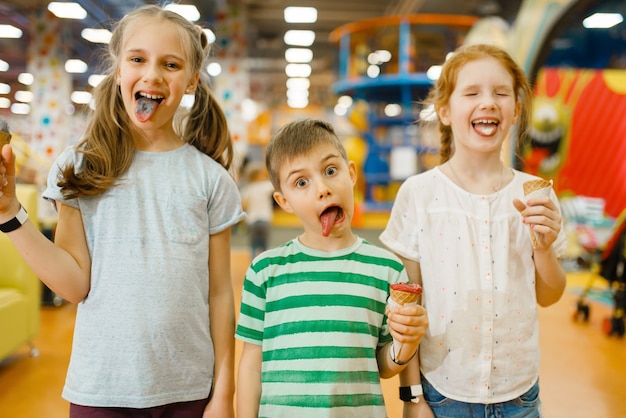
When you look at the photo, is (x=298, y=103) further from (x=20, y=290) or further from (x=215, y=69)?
(x=20, y=290)

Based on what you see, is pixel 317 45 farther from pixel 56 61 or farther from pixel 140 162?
pixel 140 162

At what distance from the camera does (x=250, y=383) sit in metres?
1.41

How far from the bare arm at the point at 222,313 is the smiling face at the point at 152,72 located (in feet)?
1.23

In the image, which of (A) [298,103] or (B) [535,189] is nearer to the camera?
(B) [535,189]

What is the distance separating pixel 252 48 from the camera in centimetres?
1762

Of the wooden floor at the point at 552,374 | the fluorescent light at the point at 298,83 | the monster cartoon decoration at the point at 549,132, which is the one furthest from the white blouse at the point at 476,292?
the fluorescent light at the point at 298,83

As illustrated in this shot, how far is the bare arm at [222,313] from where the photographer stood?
1511 mm

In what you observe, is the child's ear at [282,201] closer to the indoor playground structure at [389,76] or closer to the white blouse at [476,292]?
the white blouse at [476,292]

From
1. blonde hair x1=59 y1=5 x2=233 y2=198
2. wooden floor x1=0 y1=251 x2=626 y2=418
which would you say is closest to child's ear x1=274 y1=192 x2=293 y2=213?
blonde hair x1=59 y1=5 x2=233 y2=198

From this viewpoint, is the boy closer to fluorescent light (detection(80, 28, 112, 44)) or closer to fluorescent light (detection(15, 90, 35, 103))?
fluorescent light (detection(80, 28, 112, 44))

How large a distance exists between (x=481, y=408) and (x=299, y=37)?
598 inches

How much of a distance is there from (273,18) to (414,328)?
14.2 metres

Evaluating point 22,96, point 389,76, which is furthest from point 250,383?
point 22,96

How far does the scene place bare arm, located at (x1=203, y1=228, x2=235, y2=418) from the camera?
1.51 meters
